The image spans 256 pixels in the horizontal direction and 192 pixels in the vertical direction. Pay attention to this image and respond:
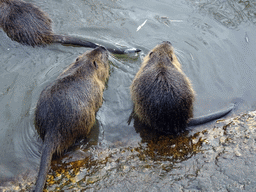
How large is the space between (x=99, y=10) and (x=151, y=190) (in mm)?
3619

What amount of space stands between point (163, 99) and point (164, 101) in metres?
0.02

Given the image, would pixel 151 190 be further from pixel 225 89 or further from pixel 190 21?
pixel 190 21

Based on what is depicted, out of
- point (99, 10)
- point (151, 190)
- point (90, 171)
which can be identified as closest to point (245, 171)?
point (151, 190)

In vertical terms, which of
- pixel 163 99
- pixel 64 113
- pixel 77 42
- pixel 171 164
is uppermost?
pixel 77 42

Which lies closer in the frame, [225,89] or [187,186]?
[187,186]

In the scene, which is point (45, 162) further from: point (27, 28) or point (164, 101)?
point (27, 28)

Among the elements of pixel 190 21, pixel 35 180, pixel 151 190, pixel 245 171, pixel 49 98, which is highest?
pixel 190 21

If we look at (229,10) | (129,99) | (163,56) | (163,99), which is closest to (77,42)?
(129,99)

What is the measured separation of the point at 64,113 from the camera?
2498 millimetres

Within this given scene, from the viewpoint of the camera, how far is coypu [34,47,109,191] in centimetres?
246

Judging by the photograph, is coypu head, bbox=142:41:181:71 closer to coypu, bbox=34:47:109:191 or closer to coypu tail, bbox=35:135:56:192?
coypu, bbox=34:47:109:191

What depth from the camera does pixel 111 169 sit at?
2389mm

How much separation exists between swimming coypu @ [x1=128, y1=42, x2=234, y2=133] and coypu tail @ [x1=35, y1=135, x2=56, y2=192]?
113 centimetres

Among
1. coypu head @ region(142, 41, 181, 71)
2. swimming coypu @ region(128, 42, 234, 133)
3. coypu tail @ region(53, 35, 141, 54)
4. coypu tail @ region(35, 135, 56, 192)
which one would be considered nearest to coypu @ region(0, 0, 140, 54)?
coypu tail @ region(53, 35, 141, 54)
